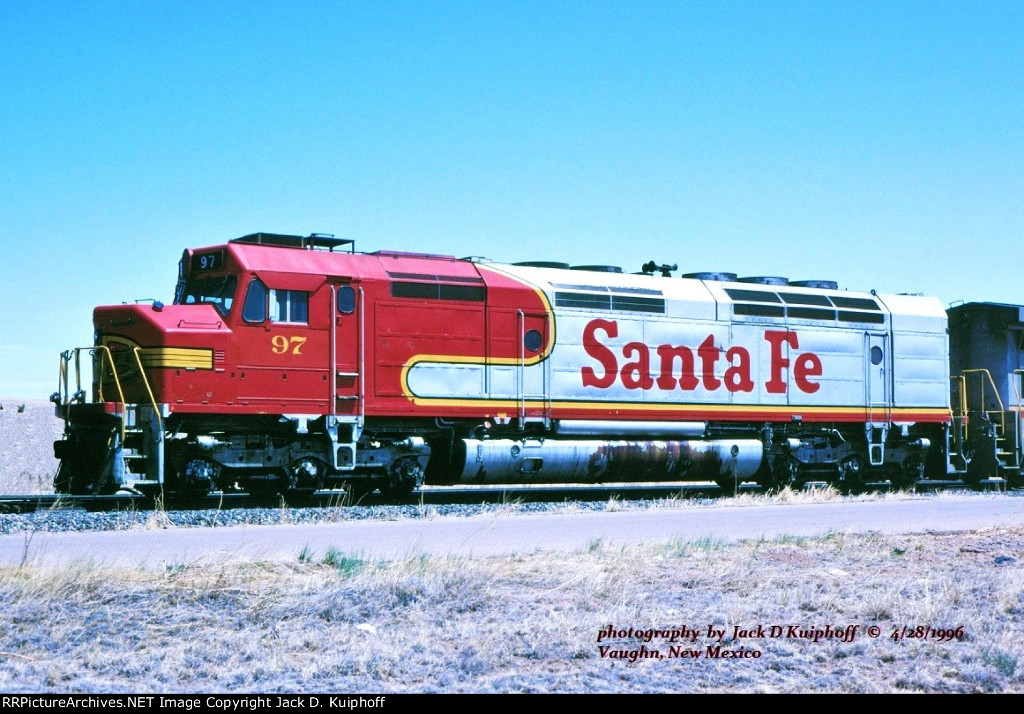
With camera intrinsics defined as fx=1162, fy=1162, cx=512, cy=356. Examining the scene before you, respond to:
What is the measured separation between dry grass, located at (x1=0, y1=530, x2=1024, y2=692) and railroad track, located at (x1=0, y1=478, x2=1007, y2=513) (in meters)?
7.65

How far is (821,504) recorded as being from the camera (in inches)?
824

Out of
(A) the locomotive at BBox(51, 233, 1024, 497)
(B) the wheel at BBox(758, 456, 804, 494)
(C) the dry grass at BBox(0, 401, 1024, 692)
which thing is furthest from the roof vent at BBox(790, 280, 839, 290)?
(C) the dry grass at BBox(0, 401, 1024, 692)

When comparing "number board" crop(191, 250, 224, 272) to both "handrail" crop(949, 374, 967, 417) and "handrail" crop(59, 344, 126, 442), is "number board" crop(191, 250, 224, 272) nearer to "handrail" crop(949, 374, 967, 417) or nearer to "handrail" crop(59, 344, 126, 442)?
"handrail" crop(59, 344, 126, 442)

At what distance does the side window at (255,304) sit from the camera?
19516mm

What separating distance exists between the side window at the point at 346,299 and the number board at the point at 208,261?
2.08 m

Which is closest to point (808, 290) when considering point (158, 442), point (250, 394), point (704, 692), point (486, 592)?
point (250, 394)

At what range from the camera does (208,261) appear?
20.0m

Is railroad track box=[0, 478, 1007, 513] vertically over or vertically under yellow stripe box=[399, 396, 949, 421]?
under

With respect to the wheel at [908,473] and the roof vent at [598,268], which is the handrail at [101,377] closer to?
the roof vent at [598,268]

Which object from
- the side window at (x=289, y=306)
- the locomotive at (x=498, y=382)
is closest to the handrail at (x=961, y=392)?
the locomotive at (x=498, y=382)

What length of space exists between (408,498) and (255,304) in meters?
4.55

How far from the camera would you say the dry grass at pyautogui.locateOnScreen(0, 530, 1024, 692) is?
7742mm

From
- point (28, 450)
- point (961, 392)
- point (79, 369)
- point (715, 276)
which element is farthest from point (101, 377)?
point (28, 450)

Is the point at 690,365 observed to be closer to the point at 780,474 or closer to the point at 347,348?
the point at 780,474
